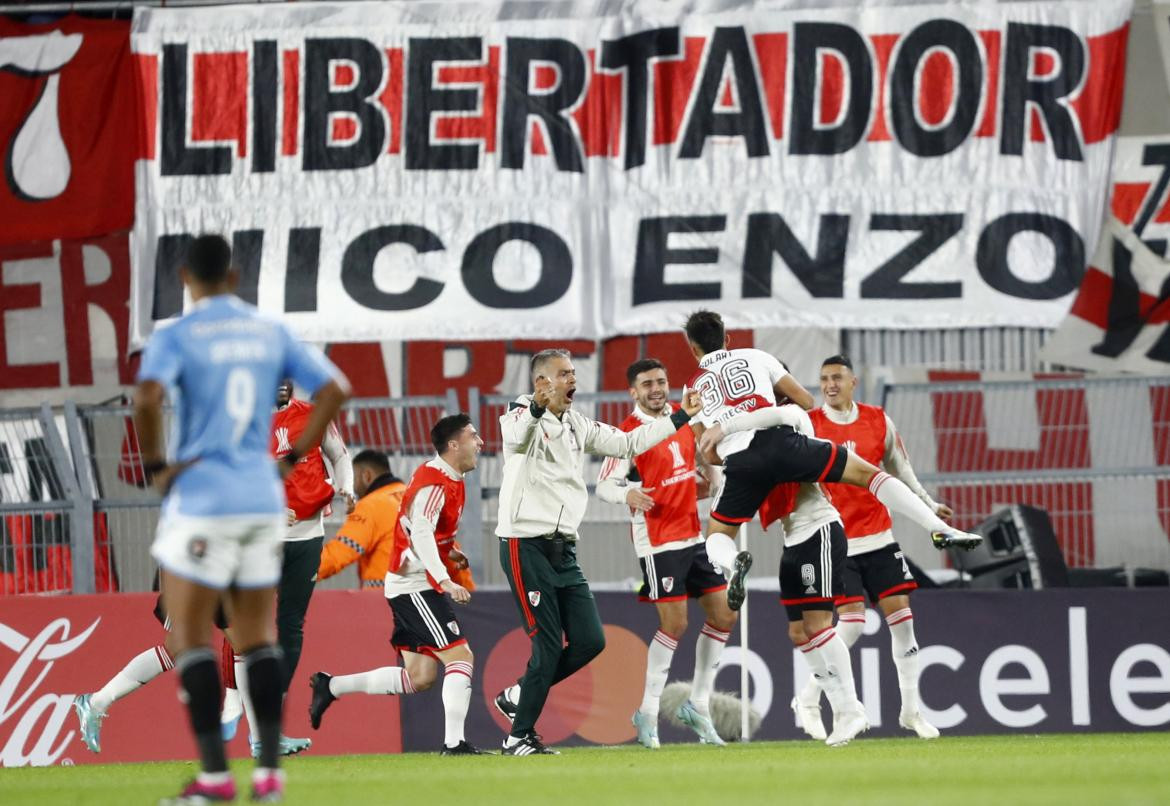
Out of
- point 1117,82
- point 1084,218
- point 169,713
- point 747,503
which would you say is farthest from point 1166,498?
point 169,713

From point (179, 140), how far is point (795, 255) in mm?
5809

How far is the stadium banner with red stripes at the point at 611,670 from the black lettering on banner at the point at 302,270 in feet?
14.4

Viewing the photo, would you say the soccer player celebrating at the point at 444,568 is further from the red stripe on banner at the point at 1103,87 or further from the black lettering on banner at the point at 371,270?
the red stripe on banner at the point at 1103,87

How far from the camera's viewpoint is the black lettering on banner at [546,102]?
15.6 m

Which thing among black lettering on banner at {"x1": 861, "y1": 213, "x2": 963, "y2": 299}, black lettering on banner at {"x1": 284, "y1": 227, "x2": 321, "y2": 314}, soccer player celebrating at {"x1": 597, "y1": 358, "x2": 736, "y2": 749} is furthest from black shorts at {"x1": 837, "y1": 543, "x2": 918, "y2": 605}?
black lettering on banner at {"x1": 284, "y1": 227, "x2": 321, "y2": 314}

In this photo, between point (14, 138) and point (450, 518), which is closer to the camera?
point (450, 518)

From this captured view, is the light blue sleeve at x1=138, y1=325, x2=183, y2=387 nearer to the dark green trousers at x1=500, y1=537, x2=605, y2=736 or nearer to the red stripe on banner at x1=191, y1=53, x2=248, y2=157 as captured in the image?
the dark green trousers at x1=500, y1=537, x2=605, y2=736

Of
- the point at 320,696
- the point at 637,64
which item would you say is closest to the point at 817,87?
the point at 637,64

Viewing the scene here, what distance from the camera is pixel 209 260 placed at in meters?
5.70

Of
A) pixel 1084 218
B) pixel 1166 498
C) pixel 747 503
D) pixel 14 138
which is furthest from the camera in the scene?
pixel 14 138

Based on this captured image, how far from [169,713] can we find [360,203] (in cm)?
573

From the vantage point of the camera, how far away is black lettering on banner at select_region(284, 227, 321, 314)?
15.6 metres

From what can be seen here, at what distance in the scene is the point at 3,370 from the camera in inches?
675

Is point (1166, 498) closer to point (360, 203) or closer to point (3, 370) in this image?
point (360, 203)
